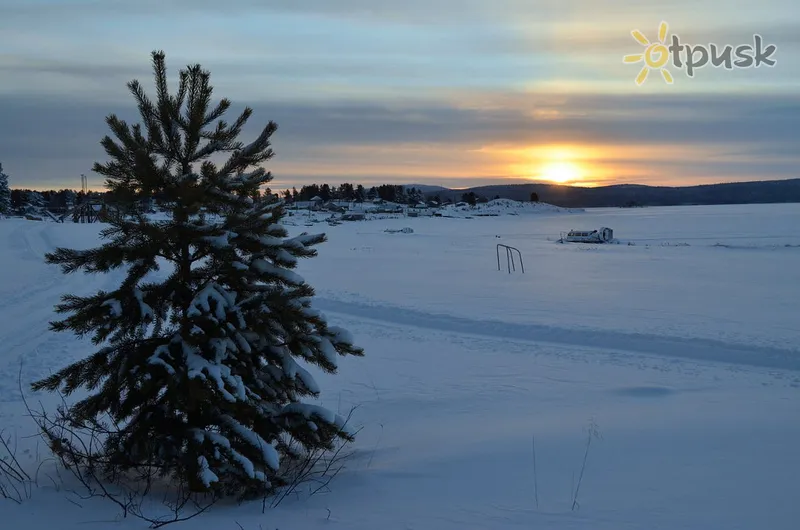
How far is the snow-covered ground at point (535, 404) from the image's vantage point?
5168 mm

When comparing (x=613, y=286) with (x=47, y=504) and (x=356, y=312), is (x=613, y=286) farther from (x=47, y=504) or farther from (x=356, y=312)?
(x=47, y=504)

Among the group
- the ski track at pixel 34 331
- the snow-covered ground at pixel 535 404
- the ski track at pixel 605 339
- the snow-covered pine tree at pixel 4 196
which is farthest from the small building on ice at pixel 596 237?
the snow-covered pine tree at pixel 4 196

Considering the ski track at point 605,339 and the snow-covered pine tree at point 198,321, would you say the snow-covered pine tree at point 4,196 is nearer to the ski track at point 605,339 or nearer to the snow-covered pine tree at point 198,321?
the ski track at point 605,339

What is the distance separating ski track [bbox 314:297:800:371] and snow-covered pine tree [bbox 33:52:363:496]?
8898 millimetres

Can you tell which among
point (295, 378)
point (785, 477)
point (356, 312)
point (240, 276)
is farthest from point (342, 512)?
point (356, 312)

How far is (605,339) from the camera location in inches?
546

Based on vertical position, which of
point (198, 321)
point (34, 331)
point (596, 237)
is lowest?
point (34, 331)

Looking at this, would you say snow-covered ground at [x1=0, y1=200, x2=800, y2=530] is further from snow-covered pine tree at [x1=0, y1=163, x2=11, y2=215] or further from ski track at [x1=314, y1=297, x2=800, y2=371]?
snow-covered pine tree at [x1=0, y1=163, x2=11, y2=215]

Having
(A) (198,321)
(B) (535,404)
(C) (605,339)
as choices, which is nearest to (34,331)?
(A) (198,321)

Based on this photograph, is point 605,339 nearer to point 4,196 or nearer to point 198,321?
point 198,321

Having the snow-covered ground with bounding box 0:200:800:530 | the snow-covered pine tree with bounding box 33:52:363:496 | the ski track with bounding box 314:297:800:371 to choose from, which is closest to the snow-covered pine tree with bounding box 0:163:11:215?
the snow-covered ground with bounding box 0:200:800:530

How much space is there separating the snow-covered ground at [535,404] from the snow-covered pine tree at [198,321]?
55 centimetres

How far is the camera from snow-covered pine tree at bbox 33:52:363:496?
541cm

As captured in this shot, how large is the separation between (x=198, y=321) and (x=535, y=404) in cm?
521
